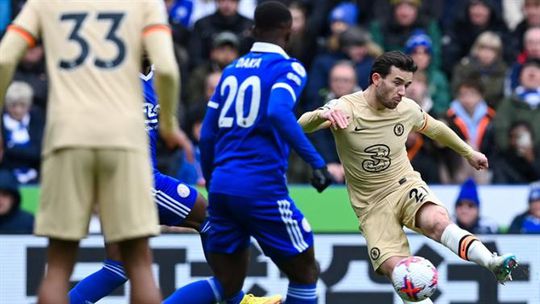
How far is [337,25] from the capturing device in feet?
53.7

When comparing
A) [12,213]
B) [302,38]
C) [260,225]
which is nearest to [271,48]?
[260,225]

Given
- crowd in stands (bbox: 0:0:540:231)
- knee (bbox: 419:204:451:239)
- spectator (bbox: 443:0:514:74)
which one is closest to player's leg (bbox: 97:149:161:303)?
knee (bbox: 419:204:451:239)

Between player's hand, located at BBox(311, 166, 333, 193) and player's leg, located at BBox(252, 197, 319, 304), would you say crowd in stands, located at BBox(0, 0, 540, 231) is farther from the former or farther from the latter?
player's hand, located at BBox(311, 166, 333, 193)

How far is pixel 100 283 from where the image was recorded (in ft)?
33.6

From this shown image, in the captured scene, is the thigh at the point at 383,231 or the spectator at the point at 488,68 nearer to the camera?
the thigh at the point at 383,231

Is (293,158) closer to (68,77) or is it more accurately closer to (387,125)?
(387,125)

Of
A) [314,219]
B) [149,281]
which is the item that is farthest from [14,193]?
[149,281]

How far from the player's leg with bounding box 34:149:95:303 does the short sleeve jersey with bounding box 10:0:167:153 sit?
0.09m

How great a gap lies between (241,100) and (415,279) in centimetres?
177

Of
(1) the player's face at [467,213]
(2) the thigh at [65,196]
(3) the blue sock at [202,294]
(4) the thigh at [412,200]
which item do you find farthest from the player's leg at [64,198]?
(1) the player's face at [467,213]

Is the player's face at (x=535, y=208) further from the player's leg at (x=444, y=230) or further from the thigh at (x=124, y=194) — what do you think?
the thigh at (x=124, y=194)

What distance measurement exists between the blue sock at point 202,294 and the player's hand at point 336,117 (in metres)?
1.36

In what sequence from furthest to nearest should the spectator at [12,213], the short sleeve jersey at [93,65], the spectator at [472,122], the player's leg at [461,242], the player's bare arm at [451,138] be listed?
1. the spectator at [472,122]
2. the spectator at [12,213]
3. the player's bare arm at [451,138]
4. the player's leg at [461,242]
5. the short sleeve jersey at [93,65]

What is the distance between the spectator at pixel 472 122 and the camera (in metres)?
15.0
